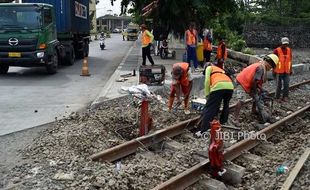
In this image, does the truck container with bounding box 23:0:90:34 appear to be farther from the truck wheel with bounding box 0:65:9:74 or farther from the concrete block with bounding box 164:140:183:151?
the concrete block with bounding box 164:140:183:151

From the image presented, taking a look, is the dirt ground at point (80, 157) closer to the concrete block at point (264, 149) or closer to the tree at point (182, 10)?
the concrete block at point (264, 149)

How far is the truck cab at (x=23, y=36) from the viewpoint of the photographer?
1588 centimetres

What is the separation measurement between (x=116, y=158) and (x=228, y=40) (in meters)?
23.3

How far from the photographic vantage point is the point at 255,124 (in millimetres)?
9539

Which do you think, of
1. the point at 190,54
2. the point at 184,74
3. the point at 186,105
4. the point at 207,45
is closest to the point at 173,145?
the point at 184,74

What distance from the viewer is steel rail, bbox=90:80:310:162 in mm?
6660

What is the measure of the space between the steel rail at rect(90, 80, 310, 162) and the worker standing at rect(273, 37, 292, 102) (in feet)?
15.1

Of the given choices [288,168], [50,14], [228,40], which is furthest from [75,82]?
[228,40]

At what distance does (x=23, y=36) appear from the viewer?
1586cm

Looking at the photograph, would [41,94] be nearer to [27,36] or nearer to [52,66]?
[27,36]

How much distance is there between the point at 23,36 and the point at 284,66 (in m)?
8.88

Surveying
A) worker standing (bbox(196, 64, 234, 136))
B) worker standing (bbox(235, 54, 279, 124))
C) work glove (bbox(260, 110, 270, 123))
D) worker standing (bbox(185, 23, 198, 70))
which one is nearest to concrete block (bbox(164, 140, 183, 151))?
worker standing (bbox(196, 64, 234, 136))

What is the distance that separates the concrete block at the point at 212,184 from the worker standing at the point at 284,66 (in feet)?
22.9

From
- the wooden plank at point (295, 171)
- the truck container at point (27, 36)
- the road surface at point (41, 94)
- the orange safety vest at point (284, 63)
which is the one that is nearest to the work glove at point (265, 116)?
the wooden plank at point (295, 171)
